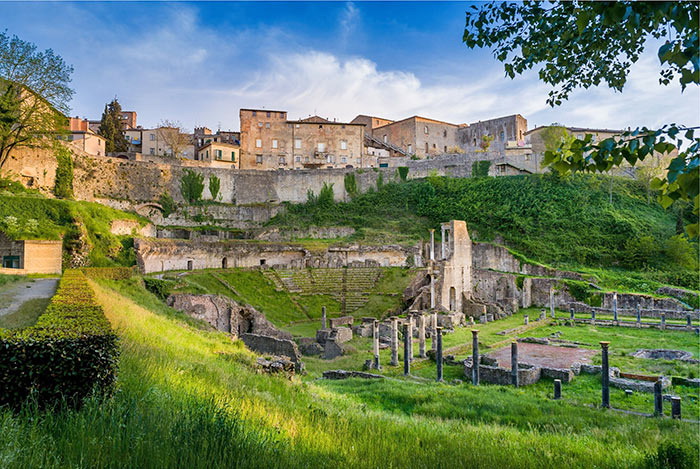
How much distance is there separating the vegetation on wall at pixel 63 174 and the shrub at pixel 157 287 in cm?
1887

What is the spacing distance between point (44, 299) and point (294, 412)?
945cm

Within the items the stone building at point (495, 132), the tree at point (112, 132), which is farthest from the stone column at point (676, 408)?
the tree at point (112, 132)

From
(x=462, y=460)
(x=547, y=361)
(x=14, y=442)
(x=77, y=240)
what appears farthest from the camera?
(x=77, y=240)

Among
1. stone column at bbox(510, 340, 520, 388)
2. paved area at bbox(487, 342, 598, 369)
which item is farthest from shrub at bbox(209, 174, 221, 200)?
stone column at bbox(510, 340, 520, 388)

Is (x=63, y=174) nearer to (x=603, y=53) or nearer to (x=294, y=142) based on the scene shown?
(x=294, y=142)

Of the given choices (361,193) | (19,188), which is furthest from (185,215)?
(361,193)

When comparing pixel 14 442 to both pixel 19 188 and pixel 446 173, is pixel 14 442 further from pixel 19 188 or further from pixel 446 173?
pixel 446 173

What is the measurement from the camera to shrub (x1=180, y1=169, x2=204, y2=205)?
49094 mm

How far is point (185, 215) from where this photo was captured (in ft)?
154

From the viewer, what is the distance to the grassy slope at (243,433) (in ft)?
11.0

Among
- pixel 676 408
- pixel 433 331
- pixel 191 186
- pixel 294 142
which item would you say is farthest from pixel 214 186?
pixel 676 408

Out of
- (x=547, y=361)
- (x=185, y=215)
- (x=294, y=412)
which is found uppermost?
(x=185, y=215)

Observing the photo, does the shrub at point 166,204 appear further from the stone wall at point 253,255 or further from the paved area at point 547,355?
the paved area at point 547,355

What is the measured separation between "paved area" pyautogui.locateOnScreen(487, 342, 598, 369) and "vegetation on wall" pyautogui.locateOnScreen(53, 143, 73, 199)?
3723 centimetres
